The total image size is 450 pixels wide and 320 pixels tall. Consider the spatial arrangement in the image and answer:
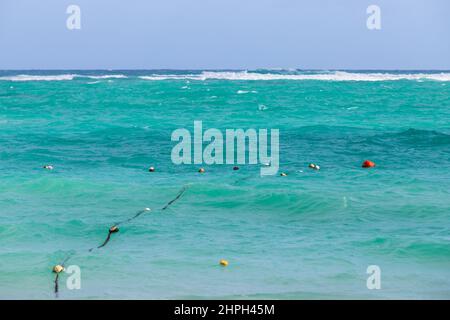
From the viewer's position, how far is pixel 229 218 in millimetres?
9859

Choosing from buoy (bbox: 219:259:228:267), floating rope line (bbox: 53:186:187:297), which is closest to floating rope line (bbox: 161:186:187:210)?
floating rope line (bbox: 53:186:187:297)

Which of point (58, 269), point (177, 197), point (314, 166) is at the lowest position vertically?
point (58, 269)

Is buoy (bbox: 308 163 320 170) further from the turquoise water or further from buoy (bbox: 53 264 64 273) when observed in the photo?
buoy (bbox: 53 264 64 273)

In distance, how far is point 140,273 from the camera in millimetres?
7227

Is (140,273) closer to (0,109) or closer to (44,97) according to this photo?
(0,109)

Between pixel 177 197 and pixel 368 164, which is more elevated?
pixel 368 164

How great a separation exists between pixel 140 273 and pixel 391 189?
615 cm

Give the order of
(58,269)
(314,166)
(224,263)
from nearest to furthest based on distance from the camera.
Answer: (58,269)
(224,263)
(314,166)

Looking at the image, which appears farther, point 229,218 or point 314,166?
point 314,166

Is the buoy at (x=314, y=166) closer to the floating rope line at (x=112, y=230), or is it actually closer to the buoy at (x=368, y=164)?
the buoy at (x=368, y=164)

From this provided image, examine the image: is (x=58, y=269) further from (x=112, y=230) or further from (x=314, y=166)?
(x=314, y=166)

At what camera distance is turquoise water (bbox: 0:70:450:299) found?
7000mm

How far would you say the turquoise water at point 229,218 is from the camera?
23.0 ft

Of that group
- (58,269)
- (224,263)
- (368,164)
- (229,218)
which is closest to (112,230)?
(58,269)
